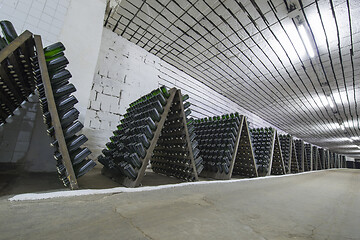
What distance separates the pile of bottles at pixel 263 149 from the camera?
4293 millimetres

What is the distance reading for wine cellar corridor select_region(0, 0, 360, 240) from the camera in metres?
1.03

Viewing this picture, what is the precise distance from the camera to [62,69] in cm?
Result: 149

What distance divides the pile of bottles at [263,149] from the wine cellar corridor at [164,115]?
0.12ft

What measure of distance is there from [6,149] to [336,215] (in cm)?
427

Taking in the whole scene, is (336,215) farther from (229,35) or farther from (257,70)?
(257,70)

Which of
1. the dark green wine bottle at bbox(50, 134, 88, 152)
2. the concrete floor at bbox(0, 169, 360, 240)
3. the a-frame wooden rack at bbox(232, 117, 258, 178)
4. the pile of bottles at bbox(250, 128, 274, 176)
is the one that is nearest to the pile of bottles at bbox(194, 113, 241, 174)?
the a-frame wooden rack at bbox(232, 117, 258, 178)

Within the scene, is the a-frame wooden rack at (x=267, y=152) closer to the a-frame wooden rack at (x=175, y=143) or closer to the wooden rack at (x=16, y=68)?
the a-frame wooden rack at (x=175, y=143)

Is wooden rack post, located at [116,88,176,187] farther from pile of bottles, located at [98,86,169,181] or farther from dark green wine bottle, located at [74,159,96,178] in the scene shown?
dark green wine bottle, located at [74,159,96,178]

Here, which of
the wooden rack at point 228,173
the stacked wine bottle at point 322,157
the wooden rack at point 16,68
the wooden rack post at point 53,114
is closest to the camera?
the wooden rack at point 16,68

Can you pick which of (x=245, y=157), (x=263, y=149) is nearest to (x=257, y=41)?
(x=263, y=149)

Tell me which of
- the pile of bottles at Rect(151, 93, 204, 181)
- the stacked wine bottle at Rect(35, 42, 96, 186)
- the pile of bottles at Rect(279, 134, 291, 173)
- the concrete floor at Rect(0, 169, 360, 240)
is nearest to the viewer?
the concrete floor at Rect(0, 169, 360, 240)

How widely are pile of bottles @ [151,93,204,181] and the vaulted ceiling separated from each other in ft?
10.0

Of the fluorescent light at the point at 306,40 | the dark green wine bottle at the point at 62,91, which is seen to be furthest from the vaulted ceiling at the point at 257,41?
the dark green wine bottle at the point at 62,91

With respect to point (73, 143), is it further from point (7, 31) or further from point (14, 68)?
point (7, 31)
